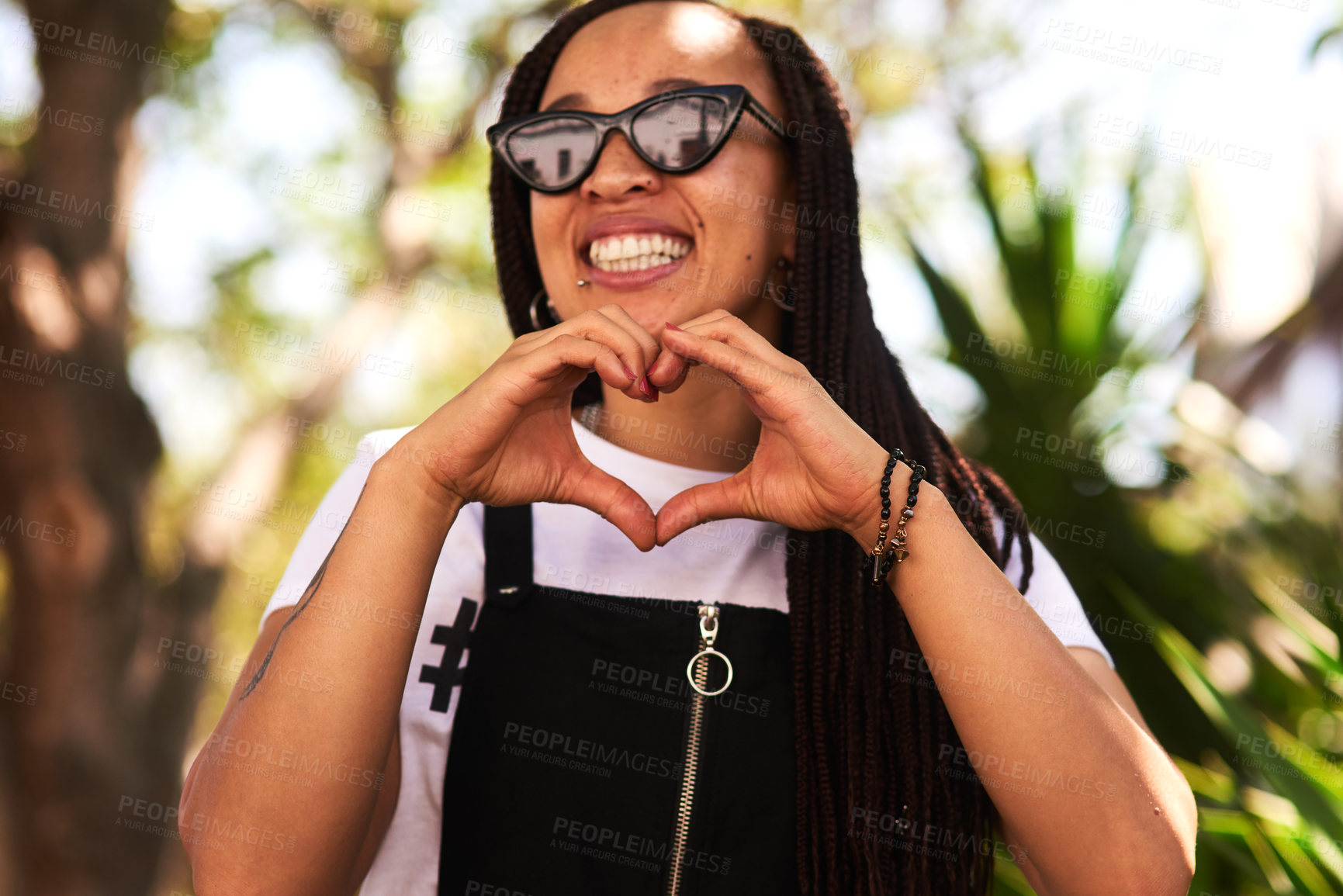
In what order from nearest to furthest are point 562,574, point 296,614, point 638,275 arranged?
point 296,614 < point 562,574 < point 638,275

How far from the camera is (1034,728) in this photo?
5.02 feet

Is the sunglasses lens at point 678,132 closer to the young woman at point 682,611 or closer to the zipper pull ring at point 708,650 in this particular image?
the young woman at point 682,611

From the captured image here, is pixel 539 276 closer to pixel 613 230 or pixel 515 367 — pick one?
pixel 613 230

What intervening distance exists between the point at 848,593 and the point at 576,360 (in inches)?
31.4

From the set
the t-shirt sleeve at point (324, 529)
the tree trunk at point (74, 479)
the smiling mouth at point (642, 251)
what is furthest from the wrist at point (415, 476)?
the tree trunk at point (74, 479)

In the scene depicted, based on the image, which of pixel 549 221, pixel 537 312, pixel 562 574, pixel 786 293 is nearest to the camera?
pixel 562 574

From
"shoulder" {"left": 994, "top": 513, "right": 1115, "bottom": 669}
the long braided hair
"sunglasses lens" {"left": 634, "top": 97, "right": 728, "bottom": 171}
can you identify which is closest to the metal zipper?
the long braided hair

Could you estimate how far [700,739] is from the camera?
177cm

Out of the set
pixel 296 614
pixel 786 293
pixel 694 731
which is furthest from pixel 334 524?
pixel 786 293

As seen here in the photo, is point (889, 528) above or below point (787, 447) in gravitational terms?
below

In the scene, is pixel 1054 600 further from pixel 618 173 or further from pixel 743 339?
pixel 618 173

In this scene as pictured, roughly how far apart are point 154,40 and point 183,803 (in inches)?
209

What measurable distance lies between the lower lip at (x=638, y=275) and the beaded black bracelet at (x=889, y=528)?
701mm

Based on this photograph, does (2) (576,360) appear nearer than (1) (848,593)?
Yes
